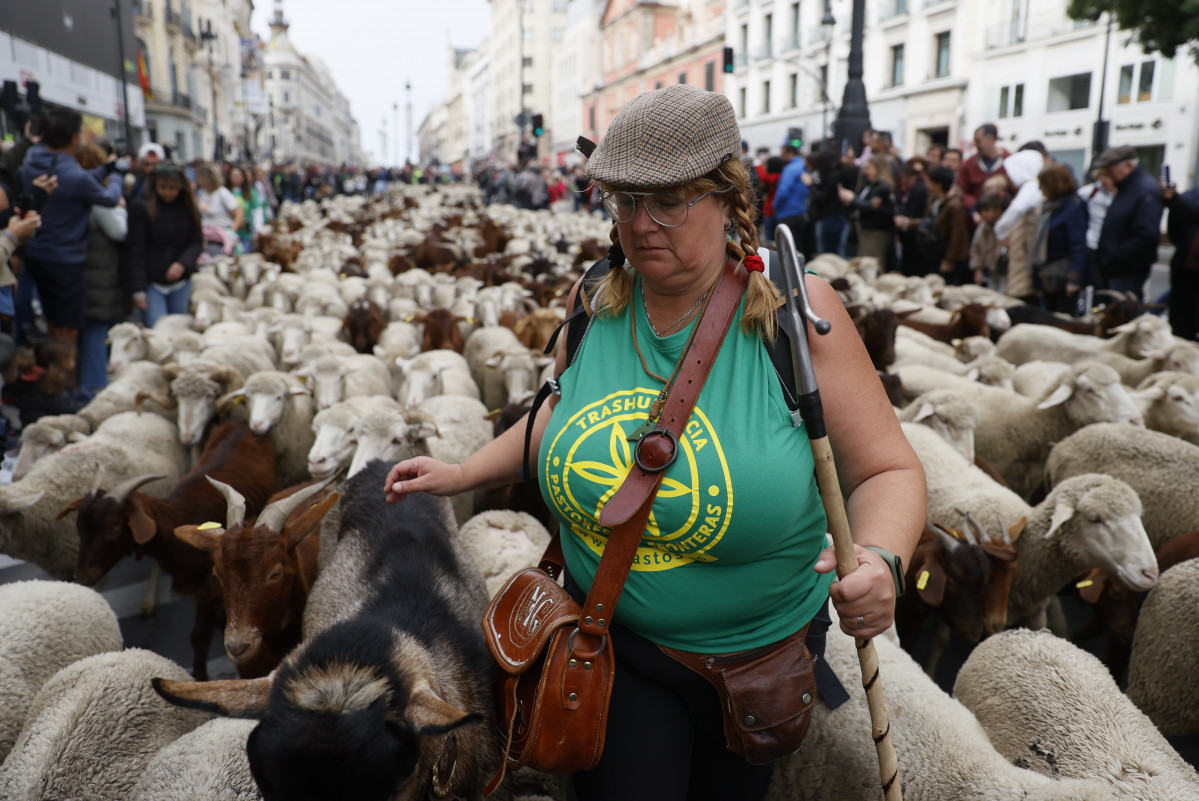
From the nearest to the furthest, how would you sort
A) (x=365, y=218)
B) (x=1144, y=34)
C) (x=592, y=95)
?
(x=1144, y=34)
(x=365, y=218)
(x=592, y=95)

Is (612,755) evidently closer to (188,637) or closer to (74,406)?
(188,637)

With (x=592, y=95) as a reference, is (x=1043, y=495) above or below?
below

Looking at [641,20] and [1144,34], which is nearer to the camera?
[1144,34]

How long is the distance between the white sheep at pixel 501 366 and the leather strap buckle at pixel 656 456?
4066 millimetres

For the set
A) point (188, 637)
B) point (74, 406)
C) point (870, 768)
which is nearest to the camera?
point (870, 768)

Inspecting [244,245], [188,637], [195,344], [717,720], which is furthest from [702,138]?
[244,245]

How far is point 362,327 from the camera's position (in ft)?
28.1

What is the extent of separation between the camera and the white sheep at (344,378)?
19.2 ft

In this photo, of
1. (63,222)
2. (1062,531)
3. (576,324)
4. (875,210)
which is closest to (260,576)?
(576,324)

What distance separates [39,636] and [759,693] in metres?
2.61

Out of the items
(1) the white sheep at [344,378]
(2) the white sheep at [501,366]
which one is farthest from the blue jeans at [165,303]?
(2) the white sheep at [501,366]

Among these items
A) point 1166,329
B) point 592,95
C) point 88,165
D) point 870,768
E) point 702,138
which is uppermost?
point 592,95

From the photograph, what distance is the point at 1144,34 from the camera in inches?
574

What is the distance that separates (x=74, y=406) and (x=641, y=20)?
2390 inches
